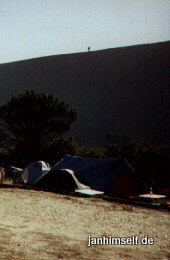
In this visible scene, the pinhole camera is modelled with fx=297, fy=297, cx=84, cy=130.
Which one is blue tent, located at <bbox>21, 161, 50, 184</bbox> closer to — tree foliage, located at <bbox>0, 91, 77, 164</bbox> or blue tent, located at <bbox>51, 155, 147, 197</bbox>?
blue tent, located at <bbox>51, 155, 147, 197</bbox>

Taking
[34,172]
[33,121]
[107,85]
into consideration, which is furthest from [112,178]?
[107,85]

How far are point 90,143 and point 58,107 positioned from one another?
88.7ft

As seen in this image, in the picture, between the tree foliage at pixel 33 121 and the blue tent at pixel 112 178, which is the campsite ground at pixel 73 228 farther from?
the tree foliage at pixel 33 121

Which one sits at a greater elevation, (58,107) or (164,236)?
(58,107)

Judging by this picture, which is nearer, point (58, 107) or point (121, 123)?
point (58, 107)

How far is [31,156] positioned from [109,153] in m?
8.10

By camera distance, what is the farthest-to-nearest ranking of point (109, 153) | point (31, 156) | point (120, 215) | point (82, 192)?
point (31, 156) → point (109, 153) → point (82, 192) → point (120, 215)

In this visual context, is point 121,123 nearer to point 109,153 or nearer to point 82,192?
point 109,153

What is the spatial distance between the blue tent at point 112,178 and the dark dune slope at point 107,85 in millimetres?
37106

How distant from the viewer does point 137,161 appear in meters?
20.5

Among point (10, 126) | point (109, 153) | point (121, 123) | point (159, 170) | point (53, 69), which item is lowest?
point (159, 170)

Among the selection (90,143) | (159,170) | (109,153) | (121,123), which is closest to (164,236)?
(159,170)

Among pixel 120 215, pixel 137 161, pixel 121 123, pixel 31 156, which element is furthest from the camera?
pixel 121 123

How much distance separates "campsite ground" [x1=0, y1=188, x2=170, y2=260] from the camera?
5703mm
